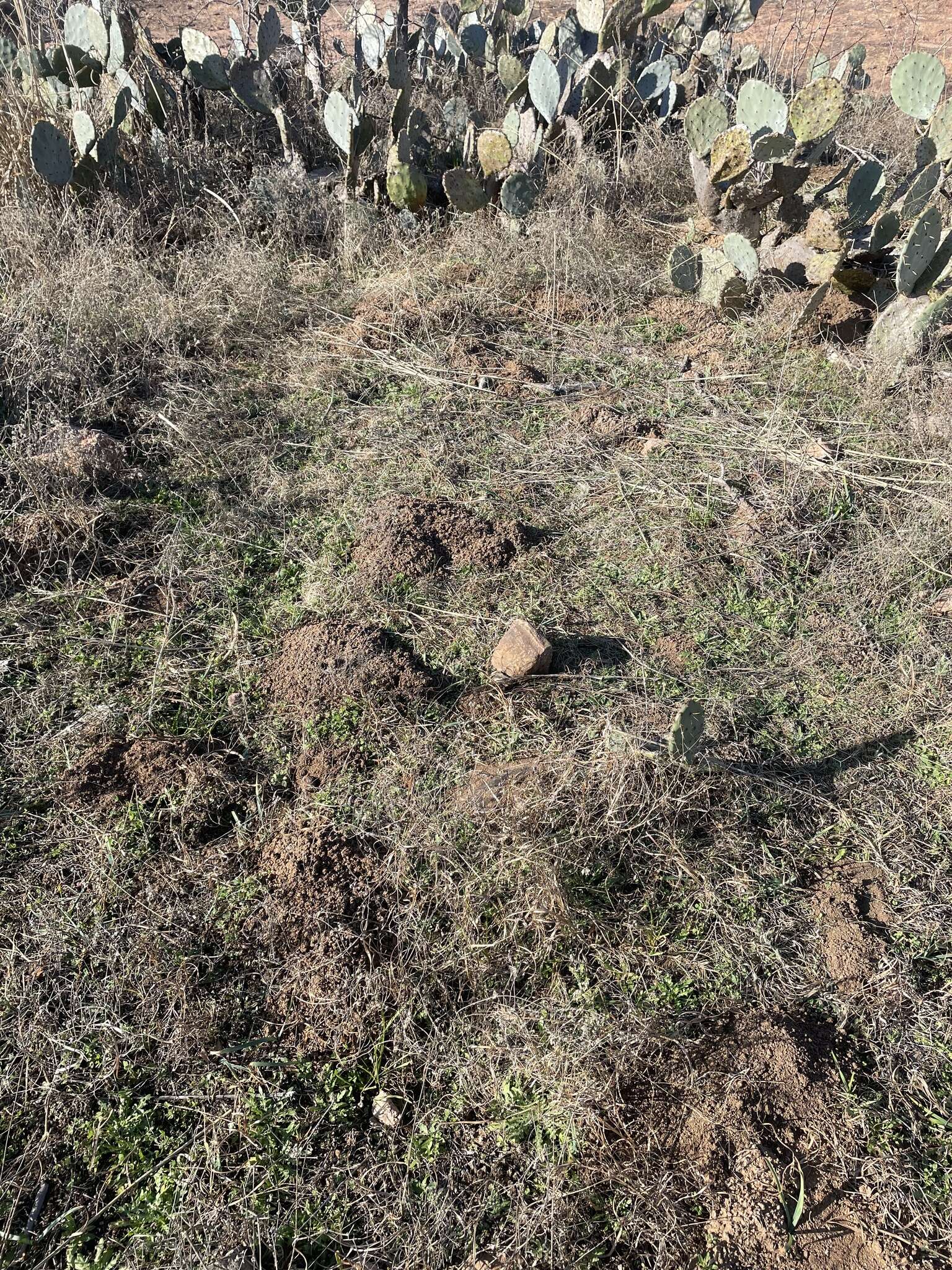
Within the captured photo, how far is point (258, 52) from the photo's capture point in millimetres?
4941

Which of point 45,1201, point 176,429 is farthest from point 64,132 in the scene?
point 45,1201

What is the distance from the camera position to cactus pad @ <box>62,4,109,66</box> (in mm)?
4434

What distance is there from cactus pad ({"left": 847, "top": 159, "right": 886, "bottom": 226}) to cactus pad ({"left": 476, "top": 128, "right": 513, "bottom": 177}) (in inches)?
63.4

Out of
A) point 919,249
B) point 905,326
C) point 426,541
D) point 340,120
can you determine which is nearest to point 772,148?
point 919,249

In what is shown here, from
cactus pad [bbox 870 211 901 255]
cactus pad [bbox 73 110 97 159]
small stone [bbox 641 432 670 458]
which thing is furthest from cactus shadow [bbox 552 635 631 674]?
cactus pad [bbox 73 110 97 159]

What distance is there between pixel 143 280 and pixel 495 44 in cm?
296

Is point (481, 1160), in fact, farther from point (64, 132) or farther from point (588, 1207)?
point (64, 132)

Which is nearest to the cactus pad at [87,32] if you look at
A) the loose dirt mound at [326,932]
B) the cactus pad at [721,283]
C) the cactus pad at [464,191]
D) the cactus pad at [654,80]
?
the cactus pad at [464,191]

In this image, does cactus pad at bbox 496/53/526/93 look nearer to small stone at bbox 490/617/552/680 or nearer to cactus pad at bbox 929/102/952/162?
cactus pad at bbox 929/102/952/162

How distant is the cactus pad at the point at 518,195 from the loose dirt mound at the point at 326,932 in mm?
3344

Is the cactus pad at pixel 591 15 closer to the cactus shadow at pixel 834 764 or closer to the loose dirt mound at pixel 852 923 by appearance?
the cactus shadow at pixel 834 764

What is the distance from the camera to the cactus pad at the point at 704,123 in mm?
4188

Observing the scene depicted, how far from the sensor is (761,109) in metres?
4.05

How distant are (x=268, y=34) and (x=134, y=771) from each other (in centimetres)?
438
